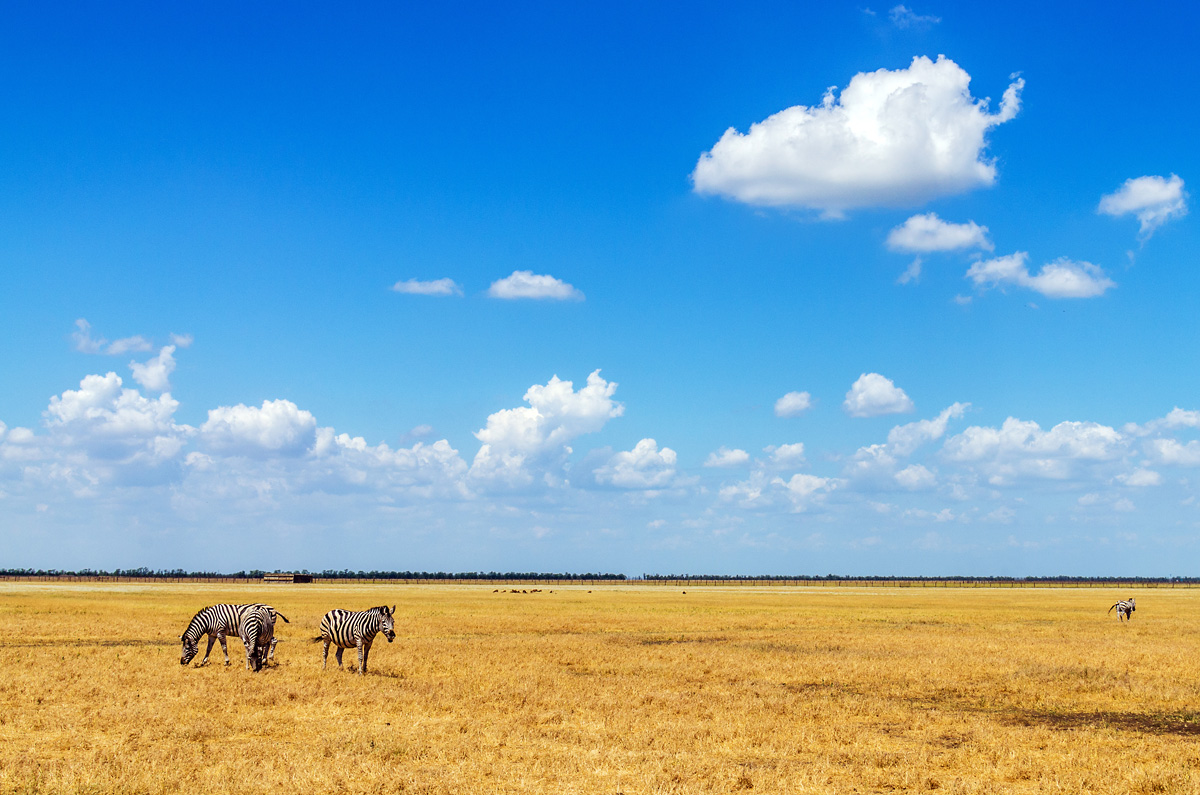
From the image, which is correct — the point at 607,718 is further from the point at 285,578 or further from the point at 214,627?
the point at 285,578

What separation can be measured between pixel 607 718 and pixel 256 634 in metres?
12.9

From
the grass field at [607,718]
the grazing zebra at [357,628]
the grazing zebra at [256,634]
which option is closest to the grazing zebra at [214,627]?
the grazing zebra at [256,634]

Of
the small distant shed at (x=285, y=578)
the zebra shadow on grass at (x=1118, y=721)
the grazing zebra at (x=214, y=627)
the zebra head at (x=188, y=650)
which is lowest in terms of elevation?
the small distant shed at (x=285, y=578)

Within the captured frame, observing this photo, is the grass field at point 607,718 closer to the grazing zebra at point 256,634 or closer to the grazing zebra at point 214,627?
the grazing zebra at point 214,627

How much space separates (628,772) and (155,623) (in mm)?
43586

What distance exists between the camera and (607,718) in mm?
20344

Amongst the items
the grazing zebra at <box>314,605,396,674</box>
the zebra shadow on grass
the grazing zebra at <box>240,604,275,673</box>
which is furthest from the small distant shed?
the zebra shadow on grass

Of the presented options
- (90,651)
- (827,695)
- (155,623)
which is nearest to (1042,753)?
(827,695)

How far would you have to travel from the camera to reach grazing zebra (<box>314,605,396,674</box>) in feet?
90.8

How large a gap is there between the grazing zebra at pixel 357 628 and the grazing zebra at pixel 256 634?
66.1 inches

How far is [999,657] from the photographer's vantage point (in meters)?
34.1

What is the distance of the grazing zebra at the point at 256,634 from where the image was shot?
1086 inches

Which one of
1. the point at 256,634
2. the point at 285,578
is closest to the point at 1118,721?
the point at 256,634

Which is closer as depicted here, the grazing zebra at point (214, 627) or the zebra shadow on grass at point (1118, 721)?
the zebra shadow on grass at point (1118, 721)
